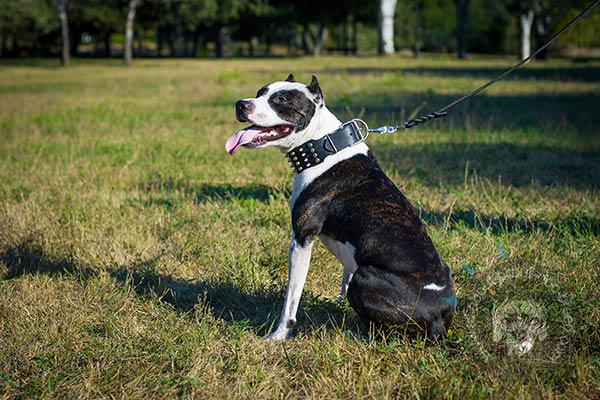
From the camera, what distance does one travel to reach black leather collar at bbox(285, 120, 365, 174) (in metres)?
3.30

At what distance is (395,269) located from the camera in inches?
121

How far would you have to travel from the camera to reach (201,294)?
4039 millimetres

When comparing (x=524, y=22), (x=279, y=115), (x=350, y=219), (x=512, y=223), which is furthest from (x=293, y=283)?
(x=524, y=22)

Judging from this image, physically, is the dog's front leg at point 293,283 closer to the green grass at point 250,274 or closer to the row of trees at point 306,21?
the green grass at point 250,274

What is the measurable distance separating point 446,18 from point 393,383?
6365 cm

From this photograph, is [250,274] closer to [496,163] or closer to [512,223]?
[512,223]

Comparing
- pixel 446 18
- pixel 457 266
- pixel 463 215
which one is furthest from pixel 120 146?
pixel 446 18

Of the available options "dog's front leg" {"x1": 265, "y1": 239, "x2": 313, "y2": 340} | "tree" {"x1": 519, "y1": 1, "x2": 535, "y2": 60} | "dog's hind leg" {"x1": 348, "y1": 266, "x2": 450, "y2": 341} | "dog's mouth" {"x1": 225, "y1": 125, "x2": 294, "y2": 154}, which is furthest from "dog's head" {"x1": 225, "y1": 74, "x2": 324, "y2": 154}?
"tree" {"x1": 519, "y1": 1, "x2": 535, "y2": 60}

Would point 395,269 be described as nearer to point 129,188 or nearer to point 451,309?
point 451,309

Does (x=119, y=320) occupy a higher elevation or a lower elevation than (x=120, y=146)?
lower

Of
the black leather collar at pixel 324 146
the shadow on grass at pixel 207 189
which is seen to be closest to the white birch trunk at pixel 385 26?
the shadow on grass at pixel 207 189

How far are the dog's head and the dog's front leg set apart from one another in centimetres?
59

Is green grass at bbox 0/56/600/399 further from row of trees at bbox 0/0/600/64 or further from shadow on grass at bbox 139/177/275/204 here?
row of trees at bbox 0/0/600/64

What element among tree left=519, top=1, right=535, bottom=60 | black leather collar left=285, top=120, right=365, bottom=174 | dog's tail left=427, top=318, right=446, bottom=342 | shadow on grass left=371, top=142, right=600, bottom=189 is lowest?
dog's tail left=427, top=318, right=446, bottom=342
